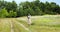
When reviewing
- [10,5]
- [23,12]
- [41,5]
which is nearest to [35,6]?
[41,5]

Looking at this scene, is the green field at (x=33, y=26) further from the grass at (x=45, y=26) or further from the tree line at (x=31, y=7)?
the tree line at (x=31, y=7)

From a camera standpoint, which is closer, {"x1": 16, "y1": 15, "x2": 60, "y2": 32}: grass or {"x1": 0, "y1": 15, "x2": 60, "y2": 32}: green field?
{"x1": 16, "y1": 15, "x2": 60, "y2": 32}: grass

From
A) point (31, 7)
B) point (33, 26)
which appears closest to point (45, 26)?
point (33, 26)

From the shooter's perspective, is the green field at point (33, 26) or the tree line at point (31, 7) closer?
the green field at point (33, 26)

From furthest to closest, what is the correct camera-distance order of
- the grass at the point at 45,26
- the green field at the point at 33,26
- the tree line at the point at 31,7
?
the tree line at the point at 31,7
the green field at the point at 33,26
the grass at the point at 45,26

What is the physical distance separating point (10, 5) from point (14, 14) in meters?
22.9

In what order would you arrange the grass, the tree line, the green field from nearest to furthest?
the grass
the green field
the tree line

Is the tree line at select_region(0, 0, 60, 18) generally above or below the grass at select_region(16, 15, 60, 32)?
below

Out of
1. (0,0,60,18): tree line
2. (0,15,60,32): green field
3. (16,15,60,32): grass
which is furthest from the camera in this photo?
(0,0,60,18): tree line

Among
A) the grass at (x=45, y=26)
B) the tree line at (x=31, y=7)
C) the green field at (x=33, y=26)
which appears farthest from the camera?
the tree line at (x=31, y=7)

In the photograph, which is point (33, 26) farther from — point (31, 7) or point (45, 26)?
point (31, 7)

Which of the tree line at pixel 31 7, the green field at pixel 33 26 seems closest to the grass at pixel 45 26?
the green field at pixel 33 26

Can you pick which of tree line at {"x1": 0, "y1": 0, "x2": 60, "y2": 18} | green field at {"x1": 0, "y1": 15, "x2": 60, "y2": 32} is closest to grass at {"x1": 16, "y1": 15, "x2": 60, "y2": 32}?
green field at {"x1": 0, "y1": 15, "x2": 60, "y2": 32}

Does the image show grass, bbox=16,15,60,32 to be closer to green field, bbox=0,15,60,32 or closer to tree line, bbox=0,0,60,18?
green field, bbox=0,15,60,32
